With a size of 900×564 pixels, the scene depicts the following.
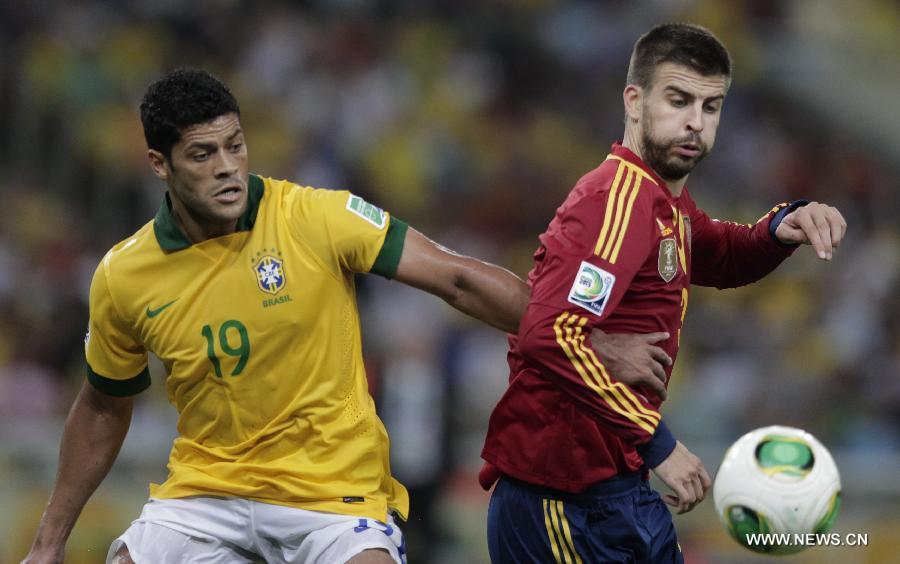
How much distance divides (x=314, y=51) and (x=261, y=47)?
0.46 meters

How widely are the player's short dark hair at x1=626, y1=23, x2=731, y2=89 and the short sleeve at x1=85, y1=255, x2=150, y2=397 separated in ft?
5.75

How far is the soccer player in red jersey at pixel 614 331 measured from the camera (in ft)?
11.6

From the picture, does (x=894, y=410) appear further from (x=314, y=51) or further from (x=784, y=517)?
(x=314, y=51)

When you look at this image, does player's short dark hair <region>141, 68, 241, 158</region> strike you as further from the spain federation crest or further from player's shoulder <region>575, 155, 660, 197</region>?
player's shoulder <region>575, 155, 660, 197</region>

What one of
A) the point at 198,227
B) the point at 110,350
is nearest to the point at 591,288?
the point at 198,227

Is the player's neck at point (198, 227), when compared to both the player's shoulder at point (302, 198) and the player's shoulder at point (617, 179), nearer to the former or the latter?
the player's shoulder at point (302, 198)

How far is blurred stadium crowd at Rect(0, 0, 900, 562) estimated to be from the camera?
6906mm

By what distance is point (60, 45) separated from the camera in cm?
1073

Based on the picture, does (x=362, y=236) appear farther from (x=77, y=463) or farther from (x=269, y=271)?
(x=77, y=463)

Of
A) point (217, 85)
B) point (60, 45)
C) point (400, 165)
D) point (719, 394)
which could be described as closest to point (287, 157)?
point (400, 165)

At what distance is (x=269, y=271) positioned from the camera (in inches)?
155

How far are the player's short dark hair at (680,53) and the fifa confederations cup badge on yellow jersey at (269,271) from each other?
1.22 meters

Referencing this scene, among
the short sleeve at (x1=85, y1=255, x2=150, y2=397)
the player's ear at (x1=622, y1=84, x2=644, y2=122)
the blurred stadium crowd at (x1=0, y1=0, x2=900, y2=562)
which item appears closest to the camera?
the player's ear at (x1=622, y1=84, x2=644, y2=122)

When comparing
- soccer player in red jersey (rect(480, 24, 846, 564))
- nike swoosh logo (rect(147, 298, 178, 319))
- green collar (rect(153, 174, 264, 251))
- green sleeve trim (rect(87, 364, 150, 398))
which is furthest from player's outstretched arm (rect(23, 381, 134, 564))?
soccer player in red jersey (rect(480, 24, 846, 564))
